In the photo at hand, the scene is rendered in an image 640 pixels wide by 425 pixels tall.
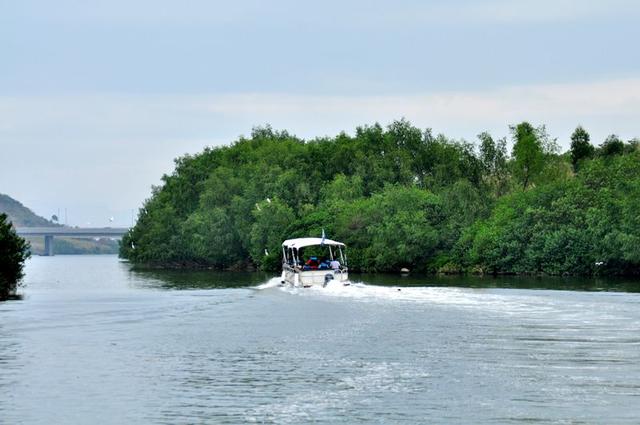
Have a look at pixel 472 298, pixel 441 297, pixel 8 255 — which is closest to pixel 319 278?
pixel 441 297

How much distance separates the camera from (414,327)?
169ft

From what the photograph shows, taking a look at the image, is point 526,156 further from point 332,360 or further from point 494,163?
point 332,360

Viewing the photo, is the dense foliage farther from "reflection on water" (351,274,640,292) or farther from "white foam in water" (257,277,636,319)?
"reflection on water" (351,274,640,292)

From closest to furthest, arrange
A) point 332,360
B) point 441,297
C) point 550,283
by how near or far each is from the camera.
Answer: point 332,360, point 441,297, point 550,283

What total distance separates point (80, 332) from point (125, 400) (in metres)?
19.1

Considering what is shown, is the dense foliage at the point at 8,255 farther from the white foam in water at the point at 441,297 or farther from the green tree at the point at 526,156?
the green tree at the point at 526,156

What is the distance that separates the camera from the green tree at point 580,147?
149 m

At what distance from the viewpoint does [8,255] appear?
79125 millimetres

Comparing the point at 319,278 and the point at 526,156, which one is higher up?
the point at 526,156

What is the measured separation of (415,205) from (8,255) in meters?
58.5

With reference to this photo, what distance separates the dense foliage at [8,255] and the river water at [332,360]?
8926 millimetres

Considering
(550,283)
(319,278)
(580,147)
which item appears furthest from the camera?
(580,147)

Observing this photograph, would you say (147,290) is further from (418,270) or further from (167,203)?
(167,203)

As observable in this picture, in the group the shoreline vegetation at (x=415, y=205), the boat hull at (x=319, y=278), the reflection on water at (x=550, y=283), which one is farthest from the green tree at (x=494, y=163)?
the boat hull at (x=319, y=278)
